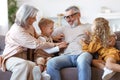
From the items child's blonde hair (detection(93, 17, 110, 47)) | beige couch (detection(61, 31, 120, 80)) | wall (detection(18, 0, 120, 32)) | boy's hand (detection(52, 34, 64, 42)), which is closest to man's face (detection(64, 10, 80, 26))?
boy's hand (detection(52, 34, 64, 42))

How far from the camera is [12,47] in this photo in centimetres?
284

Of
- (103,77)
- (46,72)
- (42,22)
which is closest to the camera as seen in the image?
(103,77)

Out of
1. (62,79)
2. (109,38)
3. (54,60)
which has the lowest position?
(62,79)

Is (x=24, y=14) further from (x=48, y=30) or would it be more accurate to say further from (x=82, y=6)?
(x=82, y=6)

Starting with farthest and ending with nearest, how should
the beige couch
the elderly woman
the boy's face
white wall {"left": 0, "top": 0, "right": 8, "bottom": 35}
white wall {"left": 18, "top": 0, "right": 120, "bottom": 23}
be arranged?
white wall {"left": 18, "top": 0, "right": 120, "bottom": 23}, white wall {"left": 0, "top": 0, "right": 8, "bottom": 35}, the boy's face, the elderly woman, the beige couch

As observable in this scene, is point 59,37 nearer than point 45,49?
No

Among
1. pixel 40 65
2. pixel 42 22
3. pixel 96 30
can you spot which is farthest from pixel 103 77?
pixel 42 22

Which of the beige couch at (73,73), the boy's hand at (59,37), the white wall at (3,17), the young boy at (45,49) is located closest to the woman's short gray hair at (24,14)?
the young boy at (45,49)

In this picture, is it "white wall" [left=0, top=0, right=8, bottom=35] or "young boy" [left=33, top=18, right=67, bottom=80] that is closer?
"young boy" [left=33, top=18, right=67, bottom=80]

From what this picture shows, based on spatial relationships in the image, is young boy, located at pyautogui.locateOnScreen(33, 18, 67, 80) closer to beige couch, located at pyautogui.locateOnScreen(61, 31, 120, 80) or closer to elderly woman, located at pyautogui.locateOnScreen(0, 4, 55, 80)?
elderly woman, located at pyautogui.locateOnScreen(0, 4, 55, 80)

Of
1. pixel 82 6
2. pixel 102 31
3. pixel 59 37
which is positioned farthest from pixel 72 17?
pixel 82 6

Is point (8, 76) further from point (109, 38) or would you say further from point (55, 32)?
point (109, 38)

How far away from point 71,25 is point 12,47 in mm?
782

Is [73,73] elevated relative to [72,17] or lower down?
lower down
